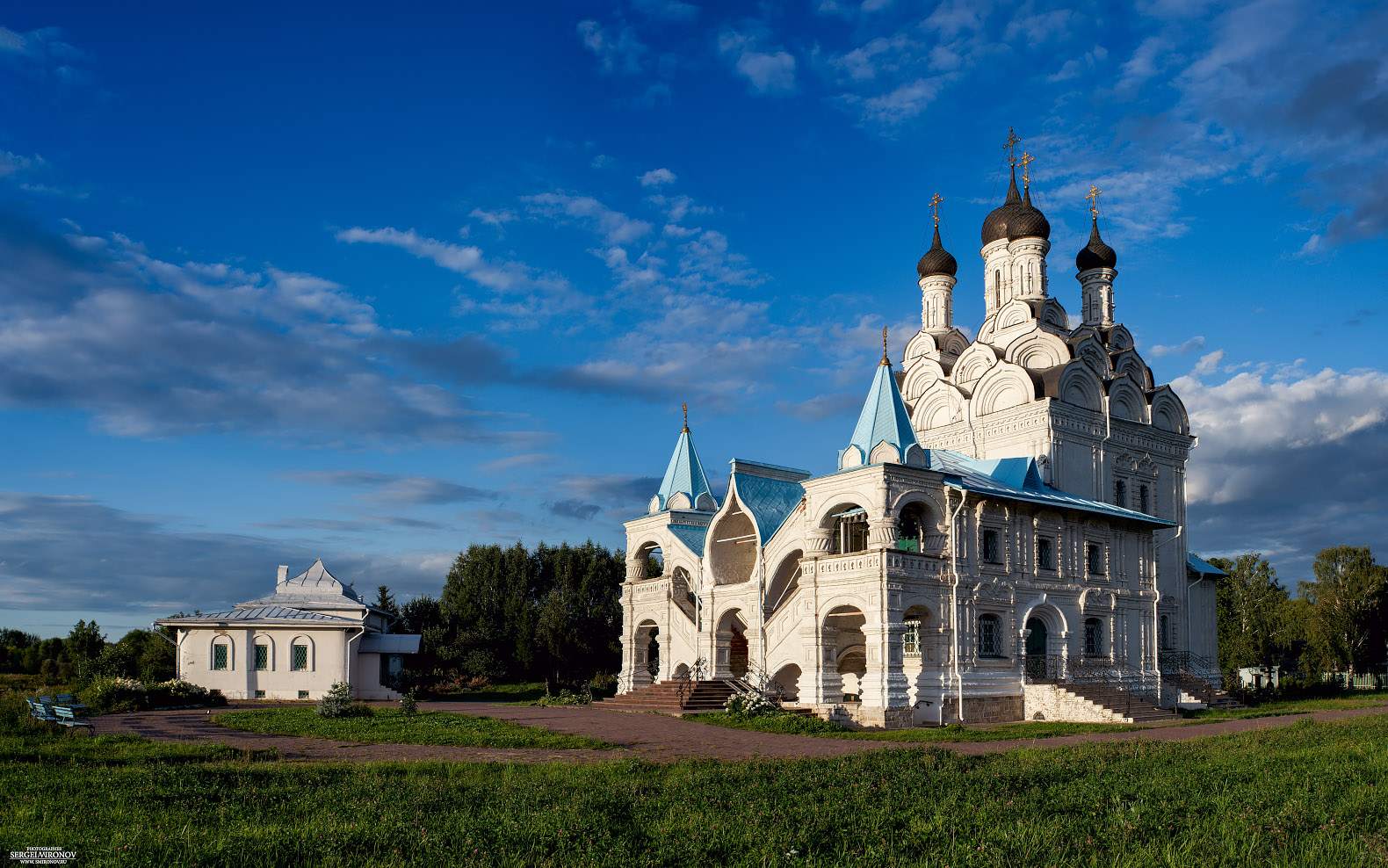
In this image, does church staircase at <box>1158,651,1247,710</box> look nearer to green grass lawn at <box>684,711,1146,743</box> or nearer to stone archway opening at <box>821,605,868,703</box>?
green grass lawn at <box>684,711,1146,743</box>

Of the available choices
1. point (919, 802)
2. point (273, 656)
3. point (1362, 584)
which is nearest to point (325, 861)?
point (919, 802)

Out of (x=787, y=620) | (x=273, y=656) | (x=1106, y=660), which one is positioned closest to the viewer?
(x=787, y=620)

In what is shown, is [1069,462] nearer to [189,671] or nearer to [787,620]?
[787,620]

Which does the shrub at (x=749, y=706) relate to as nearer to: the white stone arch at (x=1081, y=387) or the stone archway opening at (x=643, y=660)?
the stone archway opening at (x=643, y=660)

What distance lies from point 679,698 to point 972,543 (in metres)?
7.99

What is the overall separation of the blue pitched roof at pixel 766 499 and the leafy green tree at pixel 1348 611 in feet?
95.9

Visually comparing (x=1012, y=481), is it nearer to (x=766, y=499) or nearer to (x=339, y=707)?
(x=766, y=499)

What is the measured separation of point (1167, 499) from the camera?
1252 inches

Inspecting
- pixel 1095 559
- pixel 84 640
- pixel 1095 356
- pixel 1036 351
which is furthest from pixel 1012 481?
pixel 84 640

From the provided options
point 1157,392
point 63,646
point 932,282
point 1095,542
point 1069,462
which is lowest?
point 63,646

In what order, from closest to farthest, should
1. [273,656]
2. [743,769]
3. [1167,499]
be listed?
1. [743,769]
2. [273,656]
3. [1167,499]

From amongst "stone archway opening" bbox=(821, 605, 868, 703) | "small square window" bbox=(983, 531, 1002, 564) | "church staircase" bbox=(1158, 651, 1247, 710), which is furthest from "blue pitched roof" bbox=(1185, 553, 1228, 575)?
"stone archway opening" bbox=(821, 605, 868, 703)

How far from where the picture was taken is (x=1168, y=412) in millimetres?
32344

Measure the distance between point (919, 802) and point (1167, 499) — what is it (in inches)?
1080
